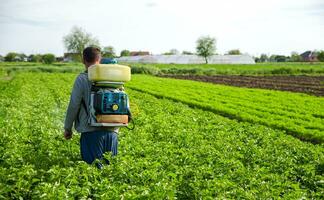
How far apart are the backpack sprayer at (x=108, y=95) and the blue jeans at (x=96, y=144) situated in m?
0.27

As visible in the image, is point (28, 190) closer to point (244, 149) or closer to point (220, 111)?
point (244, 149)

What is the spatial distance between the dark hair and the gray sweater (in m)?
0.23

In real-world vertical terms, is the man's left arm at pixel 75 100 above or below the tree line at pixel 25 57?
above

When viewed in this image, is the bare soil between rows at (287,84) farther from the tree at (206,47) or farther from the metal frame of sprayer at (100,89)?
the tree at (206,47)

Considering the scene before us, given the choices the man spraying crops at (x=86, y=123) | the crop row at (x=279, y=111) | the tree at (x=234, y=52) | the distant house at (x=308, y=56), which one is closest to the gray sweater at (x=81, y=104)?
the man spraying crops at (x=86, y=123)

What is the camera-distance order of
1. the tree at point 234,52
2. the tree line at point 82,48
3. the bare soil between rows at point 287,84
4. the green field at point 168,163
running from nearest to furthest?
the green field at point 168,163 < the bare soil between rows at point 287,84 < the tree line at point 82,48 < the tree at point 234,52

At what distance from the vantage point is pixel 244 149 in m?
9.30

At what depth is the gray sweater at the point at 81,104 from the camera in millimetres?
6328

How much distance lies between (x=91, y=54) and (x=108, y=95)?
673 mm

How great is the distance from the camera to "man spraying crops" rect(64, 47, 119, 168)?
630 cm

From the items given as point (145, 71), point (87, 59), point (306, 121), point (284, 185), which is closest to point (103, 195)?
point (87, 59)

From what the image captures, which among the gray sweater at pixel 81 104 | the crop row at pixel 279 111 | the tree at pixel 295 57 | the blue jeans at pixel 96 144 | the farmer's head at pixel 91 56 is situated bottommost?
the tree at pixel 295 57

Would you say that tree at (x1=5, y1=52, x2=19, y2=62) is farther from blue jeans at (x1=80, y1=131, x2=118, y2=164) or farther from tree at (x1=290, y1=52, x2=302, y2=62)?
blue jeans at (x1=80, y1=131, x2=118, y2=164)

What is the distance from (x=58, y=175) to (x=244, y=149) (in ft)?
16.1
